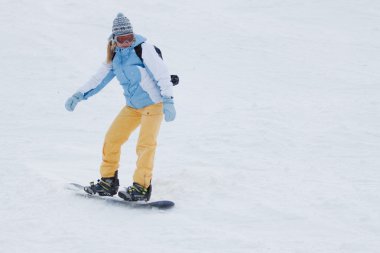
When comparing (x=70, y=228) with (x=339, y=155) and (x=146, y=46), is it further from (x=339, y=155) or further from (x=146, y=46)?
(x=339, y=155)

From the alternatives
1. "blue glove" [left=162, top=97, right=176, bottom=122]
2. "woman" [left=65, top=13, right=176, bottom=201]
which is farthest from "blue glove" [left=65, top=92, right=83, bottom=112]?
"blue glove" [left=162, top=97, right=176, bottom=122]

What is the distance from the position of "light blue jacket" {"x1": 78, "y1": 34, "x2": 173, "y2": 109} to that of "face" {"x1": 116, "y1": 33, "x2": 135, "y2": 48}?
0.12 feet

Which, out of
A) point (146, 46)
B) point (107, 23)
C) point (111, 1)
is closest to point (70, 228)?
point (146, 46)

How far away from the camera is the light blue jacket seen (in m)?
5.73

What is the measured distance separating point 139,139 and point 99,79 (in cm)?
85

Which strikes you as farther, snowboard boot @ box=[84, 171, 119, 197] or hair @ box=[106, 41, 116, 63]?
snowboard boot @ box=[84, 171, 119, 197]

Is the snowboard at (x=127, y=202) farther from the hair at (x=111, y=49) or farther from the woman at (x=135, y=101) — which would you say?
the hair at (x=111, y=49)

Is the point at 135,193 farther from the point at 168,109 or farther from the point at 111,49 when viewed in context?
the point at 111,49

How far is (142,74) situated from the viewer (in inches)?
229

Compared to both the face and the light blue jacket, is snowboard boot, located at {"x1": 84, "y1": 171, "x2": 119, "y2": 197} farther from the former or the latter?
the face

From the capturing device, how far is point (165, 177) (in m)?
6.81

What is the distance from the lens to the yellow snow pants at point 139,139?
5.88 meters

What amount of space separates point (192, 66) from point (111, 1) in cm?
648

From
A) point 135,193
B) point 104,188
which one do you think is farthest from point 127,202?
point 104,188
